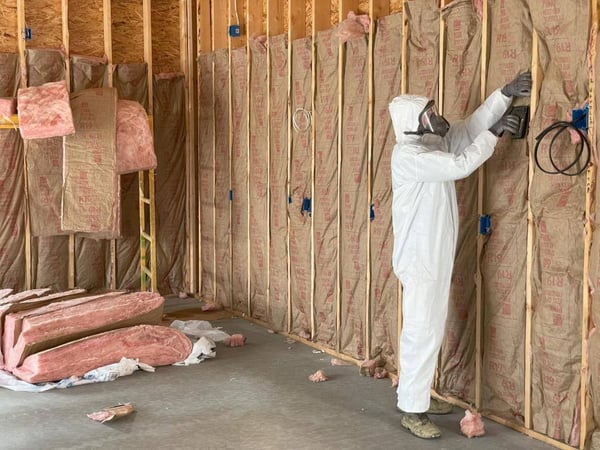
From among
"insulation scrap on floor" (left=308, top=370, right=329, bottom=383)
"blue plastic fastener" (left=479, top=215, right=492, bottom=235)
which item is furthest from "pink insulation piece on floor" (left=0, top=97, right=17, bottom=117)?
"blue plastic fastener" (left=479, top=215, right=492, bottom=235)

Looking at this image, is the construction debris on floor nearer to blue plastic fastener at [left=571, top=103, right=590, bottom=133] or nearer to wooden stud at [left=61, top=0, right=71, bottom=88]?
wooden stud at [left=61, top=0, right=71, bottom=88]

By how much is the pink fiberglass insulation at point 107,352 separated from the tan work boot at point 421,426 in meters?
2.14

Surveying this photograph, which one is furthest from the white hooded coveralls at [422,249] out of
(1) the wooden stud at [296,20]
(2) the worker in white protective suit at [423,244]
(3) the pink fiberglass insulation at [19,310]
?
(3) the pink fiberglass insulation at [19,310]

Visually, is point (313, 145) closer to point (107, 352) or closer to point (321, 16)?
point (321, 16)

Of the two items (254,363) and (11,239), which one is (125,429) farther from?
A: (11,239)

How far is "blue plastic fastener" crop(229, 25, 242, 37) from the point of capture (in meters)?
7.34

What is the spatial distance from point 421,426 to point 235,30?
14.9 ft

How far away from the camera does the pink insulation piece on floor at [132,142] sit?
21.6 ft

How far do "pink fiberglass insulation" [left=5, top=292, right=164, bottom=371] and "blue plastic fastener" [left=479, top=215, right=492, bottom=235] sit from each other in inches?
108

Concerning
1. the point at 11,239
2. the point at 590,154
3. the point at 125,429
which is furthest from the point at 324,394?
the point at 11,239

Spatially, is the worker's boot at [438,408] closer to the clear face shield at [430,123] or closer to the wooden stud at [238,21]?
the clear face shield at [430,123]

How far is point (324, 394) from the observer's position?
503cm

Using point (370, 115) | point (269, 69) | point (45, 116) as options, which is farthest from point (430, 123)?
point (45, 116)

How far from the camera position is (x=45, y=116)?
6.19 meters
